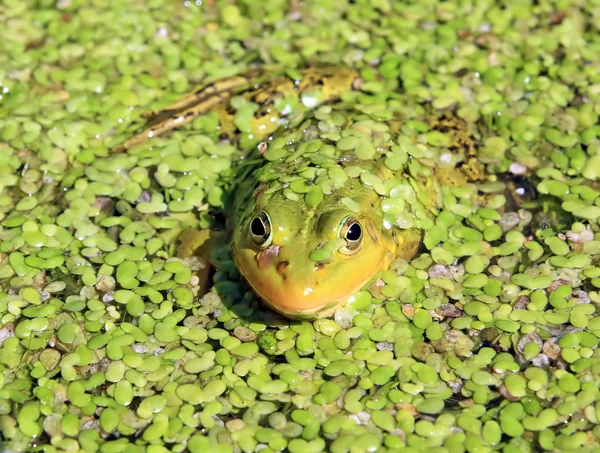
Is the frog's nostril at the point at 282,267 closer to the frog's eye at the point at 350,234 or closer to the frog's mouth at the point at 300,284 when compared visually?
the frog's mouth at the point at 300,284

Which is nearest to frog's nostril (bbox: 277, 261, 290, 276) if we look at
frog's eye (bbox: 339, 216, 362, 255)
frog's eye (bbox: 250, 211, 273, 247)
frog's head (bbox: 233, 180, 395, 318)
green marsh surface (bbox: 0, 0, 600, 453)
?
frog's head (bbox: 233, 180, 395, 318)

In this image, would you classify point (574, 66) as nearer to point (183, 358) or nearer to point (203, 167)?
point (203, 167)

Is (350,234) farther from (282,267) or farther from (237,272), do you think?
(237,272)

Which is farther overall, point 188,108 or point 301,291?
point 188,108

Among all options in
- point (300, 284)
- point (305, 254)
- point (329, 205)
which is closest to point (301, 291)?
point (300, 284)

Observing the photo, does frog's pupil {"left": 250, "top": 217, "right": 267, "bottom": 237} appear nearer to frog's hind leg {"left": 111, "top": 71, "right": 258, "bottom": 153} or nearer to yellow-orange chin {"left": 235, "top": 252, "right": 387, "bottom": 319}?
yellow-orange chin {"left": 235, "top": 252, "right": 387, "bottom": 319}

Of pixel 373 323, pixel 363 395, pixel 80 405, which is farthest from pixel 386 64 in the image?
pixel 80 405

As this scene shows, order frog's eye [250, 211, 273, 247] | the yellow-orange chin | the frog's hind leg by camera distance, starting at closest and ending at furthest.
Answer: the yellow-orange chin < frog's eye [250, 211, 273, 247] < the frog's hind leg
